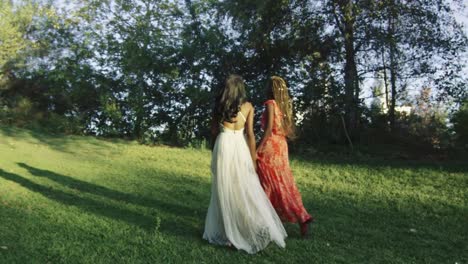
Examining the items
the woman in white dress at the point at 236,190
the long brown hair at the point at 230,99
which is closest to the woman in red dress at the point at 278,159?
the woman in white dress at the point at 236,190

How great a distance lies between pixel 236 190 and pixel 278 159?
94 centimetres

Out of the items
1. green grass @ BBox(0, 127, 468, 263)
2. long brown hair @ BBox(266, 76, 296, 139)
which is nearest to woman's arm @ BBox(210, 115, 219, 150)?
long brown hair @ BBox(266, 76, 296, 139)

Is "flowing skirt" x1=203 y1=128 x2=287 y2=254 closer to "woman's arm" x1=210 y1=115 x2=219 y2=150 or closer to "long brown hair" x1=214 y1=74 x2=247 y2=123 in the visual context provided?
"woman's arm" x1=210 y1=115 x2=219 y2=150

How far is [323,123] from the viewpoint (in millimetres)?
16266

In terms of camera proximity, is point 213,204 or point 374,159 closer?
point 213,204

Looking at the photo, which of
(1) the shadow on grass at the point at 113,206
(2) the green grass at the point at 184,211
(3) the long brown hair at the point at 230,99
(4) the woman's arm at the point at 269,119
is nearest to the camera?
(2) the green grass at the point at 184,211

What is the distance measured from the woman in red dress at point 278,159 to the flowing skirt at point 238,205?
462mm

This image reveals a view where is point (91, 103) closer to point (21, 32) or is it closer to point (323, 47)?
point (21, 32)

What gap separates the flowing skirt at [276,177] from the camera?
19.1 ft

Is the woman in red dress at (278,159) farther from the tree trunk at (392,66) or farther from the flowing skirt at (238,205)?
the tree trunk at (392,66)

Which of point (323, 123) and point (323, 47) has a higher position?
point (323, 47)

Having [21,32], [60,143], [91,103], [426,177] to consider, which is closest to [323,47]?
[426,177]

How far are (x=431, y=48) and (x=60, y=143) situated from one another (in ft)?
40.0

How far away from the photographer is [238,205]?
5.14 meters
